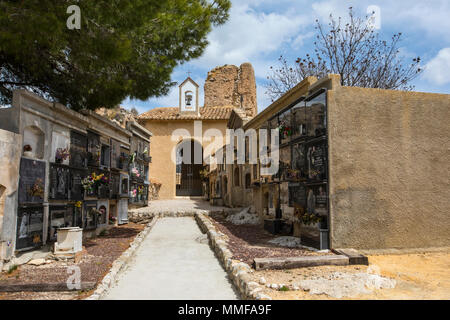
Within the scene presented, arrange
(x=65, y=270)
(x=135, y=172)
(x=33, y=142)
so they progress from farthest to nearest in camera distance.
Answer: (x=135, y=172) < (x=33, y=142) < (x=65, y=270)

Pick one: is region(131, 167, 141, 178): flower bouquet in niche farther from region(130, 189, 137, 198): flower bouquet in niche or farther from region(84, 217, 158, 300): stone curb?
region(84, 217, 158, 300): stone curb

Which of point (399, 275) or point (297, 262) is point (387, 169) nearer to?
point (399, 275)

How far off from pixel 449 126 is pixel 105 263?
9.74 m

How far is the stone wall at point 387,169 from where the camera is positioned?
8.67 meters

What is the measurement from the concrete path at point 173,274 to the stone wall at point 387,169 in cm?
342

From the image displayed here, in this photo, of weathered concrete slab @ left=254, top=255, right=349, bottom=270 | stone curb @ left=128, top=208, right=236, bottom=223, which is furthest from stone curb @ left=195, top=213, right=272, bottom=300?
stone curb @ left=128, top=208, right=236, bottom=223

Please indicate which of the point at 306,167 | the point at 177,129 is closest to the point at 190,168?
the point at 177,129

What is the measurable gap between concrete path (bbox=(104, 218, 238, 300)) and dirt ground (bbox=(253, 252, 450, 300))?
941mm

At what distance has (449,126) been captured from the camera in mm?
9539

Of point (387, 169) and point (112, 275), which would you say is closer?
point (112, 275)

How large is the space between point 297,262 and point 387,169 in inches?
152

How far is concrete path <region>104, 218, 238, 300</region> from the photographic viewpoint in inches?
229

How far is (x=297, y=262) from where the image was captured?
6.96 meters
